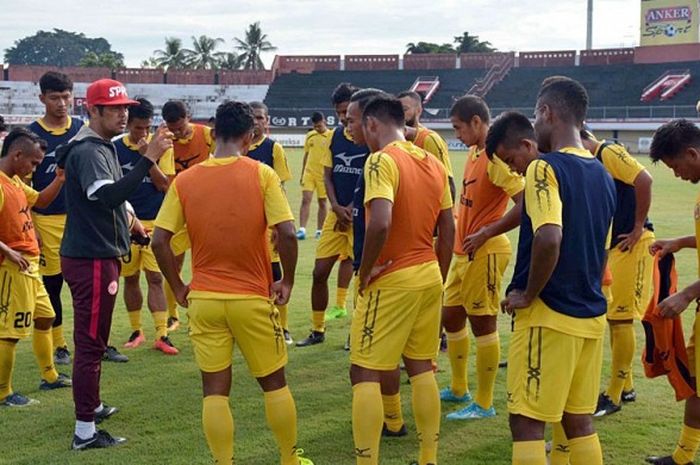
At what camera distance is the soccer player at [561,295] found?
395 cm

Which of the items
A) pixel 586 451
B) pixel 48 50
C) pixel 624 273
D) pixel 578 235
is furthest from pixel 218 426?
pixel 48 50

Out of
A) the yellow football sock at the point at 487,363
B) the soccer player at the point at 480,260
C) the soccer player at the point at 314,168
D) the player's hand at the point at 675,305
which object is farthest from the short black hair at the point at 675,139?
the soccer player at the point at 314,168

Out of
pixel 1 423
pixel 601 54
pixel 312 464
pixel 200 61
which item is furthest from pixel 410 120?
pixel 200 61

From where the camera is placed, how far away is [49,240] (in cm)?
762

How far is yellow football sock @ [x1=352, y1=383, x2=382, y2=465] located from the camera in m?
4.69

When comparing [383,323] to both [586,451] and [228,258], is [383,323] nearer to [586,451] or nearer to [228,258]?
[228,258]

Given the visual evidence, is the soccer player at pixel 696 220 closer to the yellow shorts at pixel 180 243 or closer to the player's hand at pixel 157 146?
the player's hand at pixel 157 146

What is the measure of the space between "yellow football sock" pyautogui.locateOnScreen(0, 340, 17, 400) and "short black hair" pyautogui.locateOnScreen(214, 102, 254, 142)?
2.88 meters

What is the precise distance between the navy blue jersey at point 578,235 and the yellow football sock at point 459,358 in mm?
2143

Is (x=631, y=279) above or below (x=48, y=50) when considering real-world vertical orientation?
below

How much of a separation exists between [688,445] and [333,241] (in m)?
4.09

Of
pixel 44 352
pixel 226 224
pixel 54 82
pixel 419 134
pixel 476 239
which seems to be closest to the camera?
pixel 226 224

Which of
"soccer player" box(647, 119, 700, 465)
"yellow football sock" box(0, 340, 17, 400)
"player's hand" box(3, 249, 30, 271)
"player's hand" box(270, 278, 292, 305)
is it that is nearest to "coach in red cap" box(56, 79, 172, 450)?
"player's hand" box(3, 249, 30, 271)

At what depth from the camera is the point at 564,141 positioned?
409 cm
